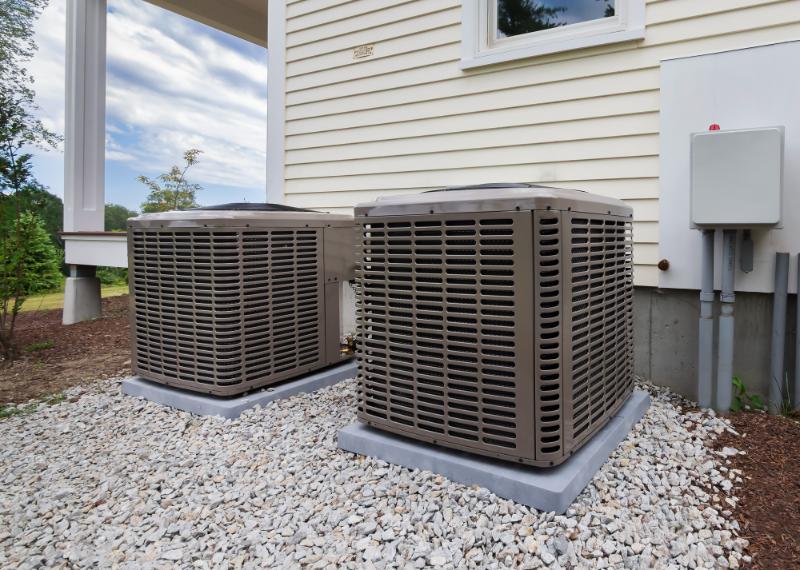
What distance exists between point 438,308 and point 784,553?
125 centimetres

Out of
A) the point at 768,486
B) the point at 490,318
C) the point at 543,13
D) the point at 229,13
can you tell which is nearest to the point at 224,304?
the point at 490,318

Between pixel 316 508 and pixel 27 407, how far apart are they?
228 centimetres

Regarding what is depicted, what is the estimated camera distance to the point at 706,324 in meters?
2.43

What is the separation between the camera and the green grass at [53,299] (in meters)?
7.74

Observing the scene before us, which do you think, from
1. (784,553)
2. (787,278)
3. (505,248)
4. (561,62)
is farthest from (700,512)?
(561,62)

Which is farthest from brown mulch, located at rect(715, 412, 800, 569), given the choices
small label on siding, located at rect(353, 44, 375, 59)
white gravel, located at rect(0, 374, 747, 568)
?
small label on siding, located at rect(353, 44, 375, 59)

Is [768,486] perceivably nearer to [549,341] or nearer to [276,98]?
[549,341]

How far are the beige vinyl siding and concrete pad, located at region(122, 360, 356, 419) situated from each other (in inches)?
59.1

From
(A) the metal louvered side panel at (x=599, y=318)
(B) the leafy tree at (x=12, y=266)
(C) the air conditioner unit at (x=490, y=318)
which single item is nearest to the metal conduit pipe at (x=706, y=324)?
(A) the metal louvered side panel at (x=599, y=318)

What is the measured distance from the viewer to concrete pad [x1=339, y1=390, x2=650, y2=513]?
5.11 feet

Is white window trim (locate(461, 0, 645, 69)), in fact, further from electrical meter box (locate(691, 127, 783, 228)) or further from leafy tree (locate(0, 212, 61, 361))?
leafy tree (locate(0, 212, 61, 361))

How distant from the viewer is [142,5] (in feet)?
21.7

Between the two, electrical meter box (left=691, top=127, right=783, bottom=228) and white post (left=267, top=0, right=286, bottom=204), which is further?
white post (left=267, top=0, right=286, bottom=204)

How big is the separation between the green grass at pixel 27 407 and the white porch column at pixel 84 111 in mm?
3804
